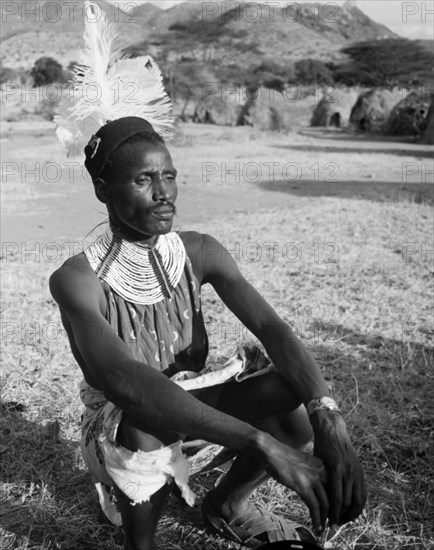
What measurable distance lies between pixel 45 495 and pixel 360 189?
7579 millimetres

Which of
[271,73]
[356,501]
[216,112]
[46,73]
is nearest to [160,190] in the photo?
[356,501]

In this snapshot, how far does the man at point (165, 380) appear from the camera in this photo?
1780mm

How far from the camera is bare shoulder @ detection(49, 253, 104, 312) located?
2.02m

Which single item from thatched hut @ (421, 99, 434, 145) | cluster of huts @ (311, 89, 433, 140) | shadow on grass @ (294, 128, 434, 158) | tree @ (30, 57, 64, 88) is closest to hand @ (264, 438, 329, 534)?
shadow on grass @ (294, 128, 434, 158)

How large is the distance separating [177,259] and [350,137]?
16.9m

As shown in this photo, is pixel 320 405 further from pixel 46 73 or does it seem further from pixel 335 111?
pixel 46 73

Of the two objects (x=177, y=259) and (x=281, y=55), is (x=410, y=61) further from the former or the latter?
(x=177, y=259)

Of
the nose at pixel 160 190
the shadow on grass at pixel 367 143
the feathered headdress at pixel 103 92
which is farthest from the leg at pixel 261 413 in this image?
the shadow on grass at pixel 367 143

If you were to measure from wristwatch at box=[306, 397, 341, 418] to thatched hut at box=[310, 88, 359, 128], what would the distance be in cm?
2120

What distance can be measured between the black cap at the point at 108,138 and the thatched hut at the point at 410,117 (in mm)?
16726

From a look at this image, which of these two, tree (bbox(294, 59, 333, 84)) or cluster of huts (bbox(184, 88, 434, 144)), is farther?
tree (bbox(294, 59, 333, 84))

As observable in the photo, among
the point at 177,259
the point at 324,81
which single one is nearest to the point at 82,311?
the point at 177,259

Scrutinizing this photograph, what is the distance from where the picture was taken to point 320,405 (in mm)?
1947

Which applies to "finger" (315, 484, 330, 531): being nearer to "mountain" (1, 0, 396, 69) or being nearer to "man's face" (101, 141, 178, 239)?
"man's face" (101, 141, 178, 239)
